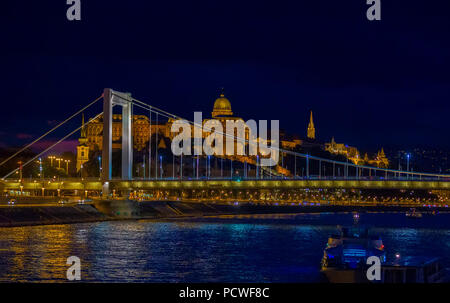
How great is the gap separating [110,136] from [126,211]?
862 cm

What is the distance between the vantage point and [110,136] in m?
75.8

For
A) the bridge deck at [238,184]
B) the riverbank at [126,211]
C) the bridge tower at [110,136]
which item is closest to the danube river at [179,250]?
the riverbank at [126,211]

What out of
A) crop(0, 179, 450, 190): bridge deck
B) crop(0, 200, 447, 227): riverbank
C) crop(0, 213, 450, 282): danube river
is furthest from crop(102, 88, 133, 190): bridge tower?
crop(0, 213, 450, 282): danube river

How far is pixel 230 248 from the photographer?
52156mm

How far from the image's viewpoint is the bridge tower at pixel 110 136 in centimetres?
7481

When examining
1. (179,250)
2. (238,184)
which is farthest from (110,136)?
(179,250)

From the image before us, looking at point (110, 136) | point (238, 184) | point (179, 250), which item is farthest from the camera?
point (110, 136)

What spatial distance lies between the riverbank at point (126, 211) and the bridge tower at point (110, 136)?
2.51m

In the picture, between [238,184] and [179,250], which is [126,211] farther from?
[179,250]

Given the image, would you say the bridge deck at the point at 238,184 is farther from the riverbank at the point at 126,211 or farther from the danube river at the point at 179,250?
the danube river at the point at 179,250

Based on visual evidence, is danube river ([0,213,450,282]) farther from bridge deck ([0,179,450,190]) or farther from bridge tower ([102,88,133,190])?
bridge tower ([102,88,133,190])
